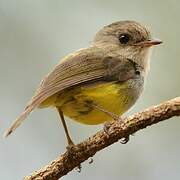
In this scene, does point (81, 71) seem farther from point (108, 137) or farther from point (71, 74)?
point (108, 137)

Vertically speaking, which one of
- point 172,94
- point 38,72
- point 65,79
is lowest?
point 172,94

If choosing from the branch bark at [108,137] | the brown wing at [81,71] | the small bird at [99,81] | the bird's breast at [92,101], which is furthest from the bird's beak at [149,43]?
the branch bark at [108,137]

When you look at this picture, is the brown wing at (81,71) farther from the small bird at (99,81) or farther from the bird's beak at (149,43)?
the bird's beak at (149,43)

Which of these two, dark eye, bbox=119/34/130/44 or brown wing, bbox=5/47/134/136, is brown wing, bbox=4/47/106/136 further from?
dark eye, bbox=119/34/130/44

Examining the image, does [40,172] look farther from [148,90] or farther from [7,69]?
[7,69]

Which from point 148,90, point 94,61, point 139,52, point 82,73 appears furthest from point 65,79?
point 148,90
